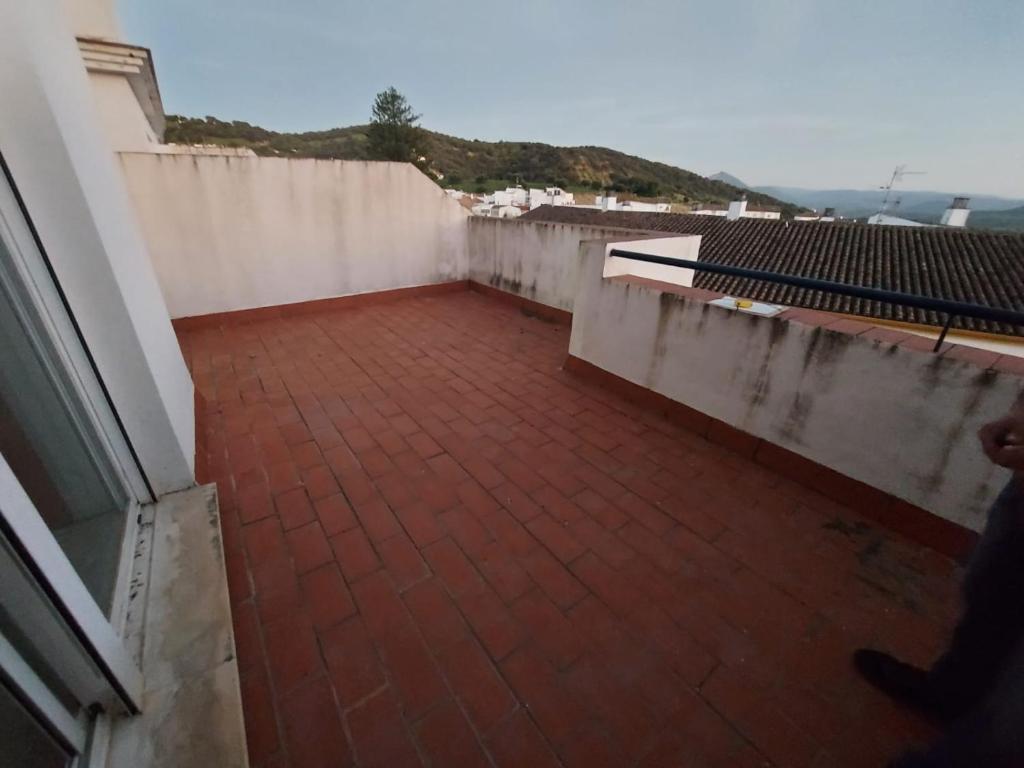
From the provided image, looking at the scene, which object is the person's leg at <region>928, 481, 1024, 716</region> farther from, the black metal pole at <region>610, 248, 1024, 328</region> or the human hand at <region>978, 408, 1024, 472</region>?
the black metal pole at <region>610, 248, 1024, 328</region>

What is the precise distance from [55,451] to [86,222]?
0.89 metres

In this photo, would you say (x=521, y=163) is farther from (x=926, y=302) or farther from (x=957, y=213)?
(x=926, y=302)

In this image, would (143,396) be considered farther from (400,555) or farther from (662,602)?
(662,602)

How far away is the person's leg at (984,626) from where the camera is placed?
43.9 inches

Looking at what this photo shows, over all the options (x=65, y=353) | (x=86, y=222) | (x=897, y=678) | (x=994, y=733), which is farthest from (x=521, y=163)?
(x=994, y=733)

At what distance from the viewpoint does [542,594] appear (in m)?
1.71

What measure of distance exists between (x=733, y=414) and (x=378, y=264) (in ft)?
15.3

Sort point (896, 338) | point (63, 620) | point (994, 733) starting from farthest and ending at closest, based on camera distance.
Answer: point (896, 338)
point (63, 620)
point (994, 733)

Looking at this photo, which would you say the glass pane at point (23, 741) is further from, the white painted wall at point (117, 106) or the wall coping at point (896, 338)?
the white painted wall at point (117, 106)

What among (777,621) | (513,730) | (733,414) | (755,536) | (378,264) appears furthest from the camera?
(378,264)

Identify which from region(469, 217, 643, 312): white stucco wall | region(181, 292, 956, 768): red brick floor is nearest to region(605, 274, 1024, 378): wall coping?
region(181, 292, 956, 768): red brick floor

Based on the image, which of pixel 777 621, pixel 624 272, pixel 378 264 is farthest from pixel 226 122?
pixel 777 621

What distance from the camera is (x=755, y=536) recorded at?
2027 mm

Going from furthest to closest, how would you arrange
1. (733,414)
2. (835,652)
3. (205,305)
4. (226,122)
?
1. (226,122)
2. (205,305)
3. (733,414)
4. (835,652)
